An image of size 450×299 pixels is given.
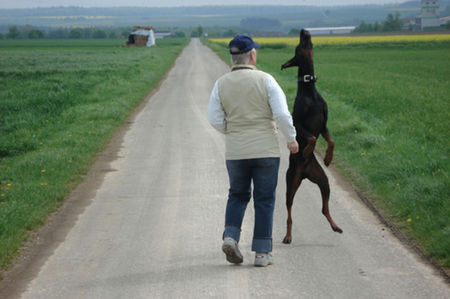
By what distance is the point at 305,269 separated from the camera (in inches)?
192

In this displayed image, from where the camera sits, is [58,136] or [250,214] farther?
[58,136]

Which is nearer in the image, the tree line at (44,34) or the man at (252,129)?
the man at (252,129)

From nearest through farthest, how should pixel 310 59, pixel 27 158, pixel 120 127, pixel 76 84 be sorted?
pixel 310 59
pixel 27 158
pixel 120 127
pixel 76 84

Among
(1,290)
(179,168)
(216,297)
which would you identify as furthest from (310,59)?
(179,168)

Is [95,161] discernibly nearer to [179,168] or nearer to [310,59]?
[179,168]

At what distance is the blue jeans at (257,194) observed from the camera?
4.96 metres

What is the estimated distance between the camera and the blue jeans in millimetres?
4957

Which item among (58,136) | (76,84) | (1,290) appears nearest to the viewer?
(1,290)

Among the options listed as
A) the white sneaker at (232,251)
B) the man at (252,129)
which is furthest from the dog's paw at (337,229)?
the white sneaker at (232,251)

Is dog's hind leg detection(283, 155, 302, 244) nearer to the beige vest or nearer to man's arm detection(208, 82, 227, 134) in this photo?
the beige vest

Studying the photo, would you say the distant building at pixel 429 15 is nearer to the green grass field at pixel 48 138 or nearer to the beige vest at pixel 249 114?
the green grass field at pixel 48 138

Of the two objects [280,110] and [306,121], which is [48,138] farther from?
[280,110]

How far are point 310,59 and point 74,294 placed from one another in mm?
2985

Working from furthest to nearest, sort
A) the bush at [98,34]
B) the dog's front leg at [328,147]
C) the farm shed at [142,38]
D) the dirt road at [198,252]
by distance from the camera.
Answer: the bush at [98,34] < the farm shed at [142,38] < the dog's front leg at [328,147] < the dirt road at [198,252]
